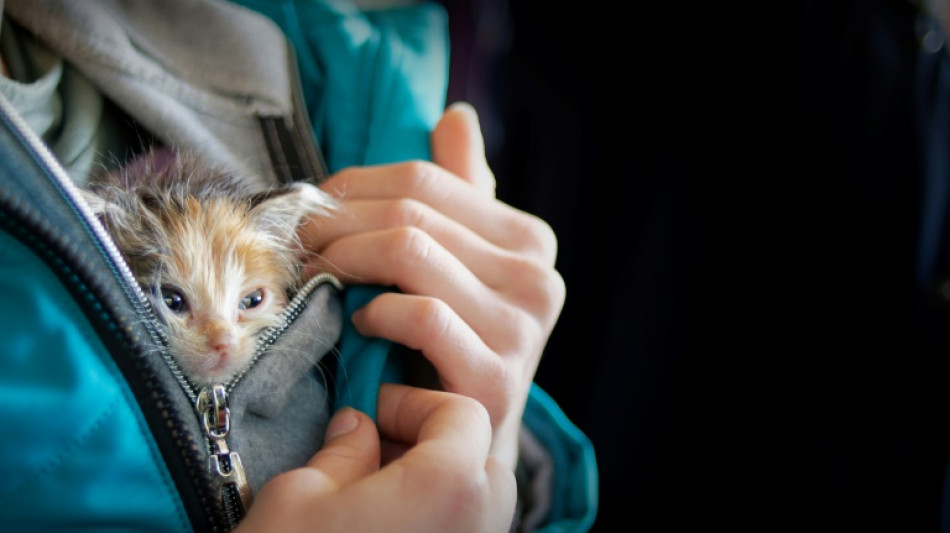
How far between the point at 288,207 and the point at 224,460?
23 cm

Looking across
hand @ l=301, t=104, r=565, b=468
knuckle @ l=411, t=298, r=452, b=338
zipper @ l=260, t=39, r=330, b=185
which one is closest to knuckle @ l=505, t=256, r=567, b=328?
hand @ l=301, t=104, r=565, b=468

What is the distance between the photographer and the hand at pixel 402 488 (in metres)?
0.34

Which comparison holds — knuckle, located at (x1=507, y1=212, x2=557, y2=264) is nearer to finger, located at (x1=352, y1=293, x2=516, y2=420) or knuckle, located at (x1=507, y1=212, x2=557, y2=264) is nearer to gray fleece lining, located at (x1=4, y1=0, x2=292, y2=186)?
finger, located at (x1=352, y1=293, x2=516, y2=420)

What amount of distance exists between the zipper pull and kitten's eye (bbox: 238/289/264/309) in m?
0.14

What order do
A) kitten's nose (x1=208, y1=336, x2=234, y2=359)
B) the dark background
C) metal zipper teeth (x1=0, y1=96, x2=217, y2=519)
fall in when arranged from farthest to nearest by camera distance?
the dark background, kitten's nose (x1=208, y1=336, x2=234, y2=359), metal zipper teeth (x1=0, y1=96, x2=217, y2=519)

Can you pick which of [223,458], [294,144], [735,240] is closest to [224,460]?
[223,458]

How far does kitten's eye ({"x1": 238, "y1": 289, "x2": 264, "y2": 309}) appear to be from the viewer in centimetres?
53

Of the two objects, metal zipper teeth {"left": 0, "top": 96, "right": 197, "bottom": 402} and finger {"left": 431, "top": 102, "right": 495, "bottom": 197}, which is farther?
finger {"left": 431, "top": 102, "right": 495, "bottom": 197}

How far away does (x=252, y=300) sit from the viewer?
53cm

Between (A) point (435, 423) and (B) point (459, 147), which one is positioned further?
(B) point (459, 147)

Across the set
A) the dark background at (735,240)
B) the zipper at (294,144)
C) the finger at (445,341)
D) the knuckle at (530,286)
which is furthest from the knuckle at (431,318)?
the dark background at (735,240)

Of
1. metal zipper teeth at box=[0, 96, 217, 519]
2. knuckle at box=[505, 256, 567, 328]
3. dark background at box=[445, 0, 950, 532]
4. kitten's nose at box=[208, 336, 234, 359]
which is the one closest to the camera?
metal zipper teeth at box=[0, 96, 217, 519]

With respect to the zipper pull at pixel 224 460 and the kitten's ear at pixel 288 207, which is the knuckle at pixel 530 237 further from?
the zipper pull at pixel 224 460

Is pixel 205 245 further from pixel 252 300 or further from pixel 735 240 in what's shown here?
pixel 735 240
